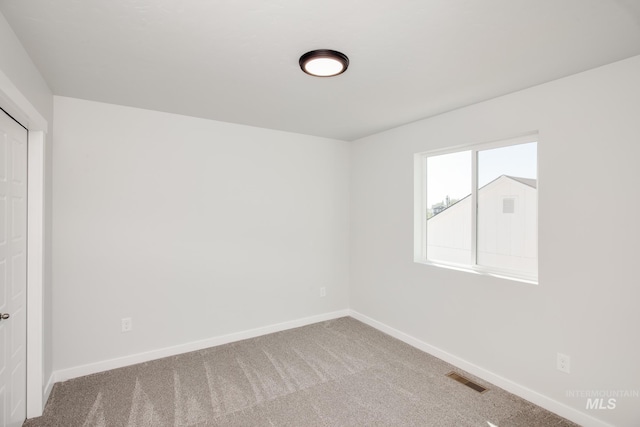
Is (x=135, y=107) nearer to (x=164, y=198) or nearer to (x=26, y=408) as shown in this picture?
(x=164, y=198)

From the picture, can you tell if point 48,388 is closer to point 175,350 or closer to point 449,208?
point 175,350

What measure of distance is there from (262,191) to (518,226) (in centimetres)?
263

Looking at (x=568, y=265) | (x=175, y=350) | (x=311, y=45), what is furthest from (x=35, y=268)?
(x=568, y=265)

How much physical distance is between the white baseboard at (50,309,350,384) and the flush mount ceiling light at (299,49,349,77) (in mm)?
2884

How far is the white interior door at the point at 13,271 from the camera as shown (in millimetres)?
1829

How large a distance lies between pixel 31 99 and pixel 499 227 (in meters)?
3.66

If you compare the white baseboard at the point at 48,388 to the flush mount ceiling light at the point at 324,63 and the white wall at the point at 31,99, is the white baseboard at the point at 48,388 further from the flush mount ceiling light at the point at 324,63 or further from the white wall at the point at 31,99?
the flush mount ceiling light at the point at 324,63

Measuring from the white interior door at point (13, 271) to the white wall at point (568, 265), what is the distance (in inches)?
130

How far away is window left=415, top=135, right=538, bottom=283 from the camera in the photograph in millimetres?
2654

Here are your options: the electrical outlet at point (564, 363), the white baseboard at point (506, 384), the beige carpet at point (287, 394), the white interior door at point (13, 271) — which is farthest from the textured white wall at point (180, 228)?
the electrical outlet at point (564, 363)

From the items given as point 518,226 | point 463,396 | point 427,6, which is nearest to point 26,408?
point 463,396

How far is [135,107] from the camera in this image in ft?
9.95

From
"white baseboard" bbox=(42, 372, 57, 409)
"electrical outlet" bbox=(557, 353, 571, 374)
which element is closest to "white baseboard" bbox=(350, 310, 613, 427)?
"electrical outlet" bbox=(557, 353, 571, 374)

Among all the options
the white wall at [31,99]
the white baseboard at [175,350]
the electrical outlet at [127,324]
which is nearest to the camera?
the white wall at [31,99]
